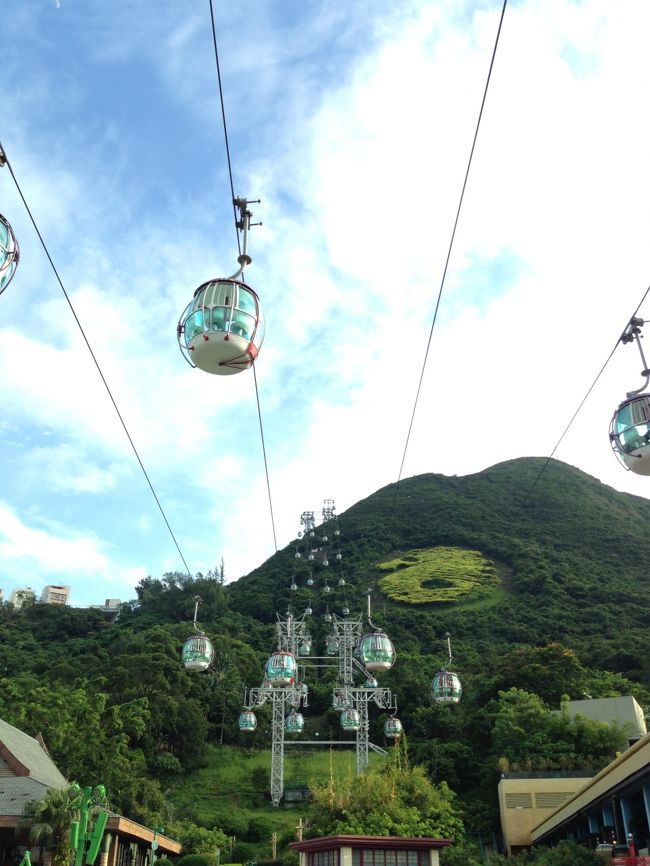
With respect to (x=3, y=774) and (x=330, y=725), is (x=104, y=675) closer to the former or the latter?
(x=330, y=725)

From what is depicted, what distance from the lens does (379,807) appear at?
1870 centimetres

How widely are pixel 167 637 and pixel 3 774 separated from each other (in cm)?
3247

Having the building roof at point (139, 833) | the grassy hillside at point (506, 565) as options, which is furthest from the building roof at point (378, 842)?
the grassy hillside at point (506, 565)

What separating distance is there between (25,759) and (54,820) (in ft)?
21.7

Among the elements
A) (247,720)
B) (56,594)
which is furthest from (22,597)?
(247,720)

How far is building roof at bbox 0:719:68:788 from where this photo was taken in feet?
69.7

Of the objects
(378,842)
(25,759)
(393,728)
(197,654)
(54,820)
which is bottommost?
(378,842)

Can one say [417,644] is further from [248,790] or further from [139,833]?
[139,833]

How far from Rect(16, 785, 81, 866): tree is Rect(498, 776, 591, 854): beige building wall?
14.3 meters

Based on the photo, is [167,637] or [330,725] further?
[167,637]

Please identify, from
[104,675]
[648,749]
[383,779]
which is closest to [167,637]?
[104,675]

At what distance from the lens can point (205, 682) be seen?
1954 inches

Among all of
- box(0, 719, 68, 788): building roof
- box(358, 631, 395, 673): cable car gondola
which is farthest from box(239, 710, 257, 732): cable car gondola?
box(358, 631, 395, 673): cable car gondola

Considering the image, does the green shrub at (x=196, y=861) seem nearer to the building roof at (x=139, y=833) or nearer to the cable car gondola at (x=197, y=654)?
the building roof at (x=139, y=833)
